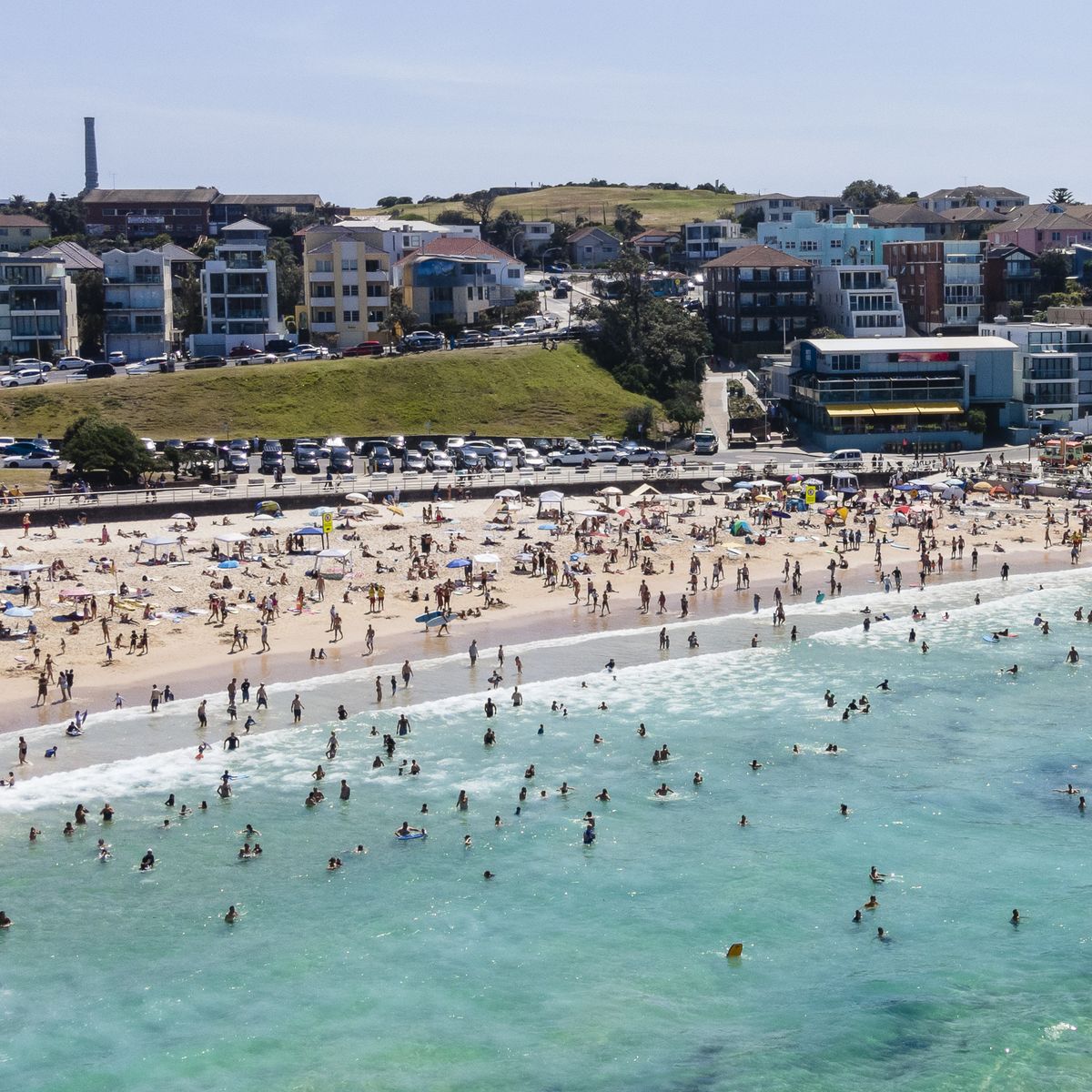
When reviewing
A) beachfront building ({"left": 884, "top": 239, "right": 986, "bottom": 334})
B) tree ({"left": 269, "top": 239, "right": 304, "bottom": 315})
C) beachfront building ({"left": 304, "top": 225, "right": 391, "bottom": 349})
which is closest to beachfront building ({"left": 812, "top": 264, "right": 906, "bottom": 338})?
beachfront building ({"left": 884, "top": 239, "right": 986, "bottom": 334})

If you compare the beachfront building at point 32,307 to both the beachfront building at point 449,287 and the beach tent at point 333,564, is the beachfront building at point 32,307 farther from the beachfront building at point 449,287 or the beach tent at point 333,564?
the beach tent at point 333,564

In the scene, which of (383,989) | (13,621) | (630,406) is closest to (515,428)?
(630,406)

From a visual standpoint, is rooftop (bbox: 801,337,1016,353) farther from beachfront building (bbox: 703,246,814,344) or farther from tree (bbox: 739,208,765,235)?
tree (bbox: 739,208,765,235)

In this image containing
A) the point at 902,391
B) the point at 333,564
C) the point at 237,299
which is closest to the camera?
the point at 333,564

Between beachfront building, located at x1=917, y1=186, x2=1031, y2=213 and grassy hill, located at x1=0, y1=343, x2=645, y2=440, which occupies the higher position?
beachfront building, located at x1=917, y1=186, x2=1031, y2=213

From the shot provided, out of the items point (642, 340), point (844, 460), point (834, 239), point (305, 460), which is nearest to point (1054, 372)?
point (844, 460)

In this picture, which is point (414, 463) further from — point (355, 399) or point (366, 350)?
point (366, 350)
